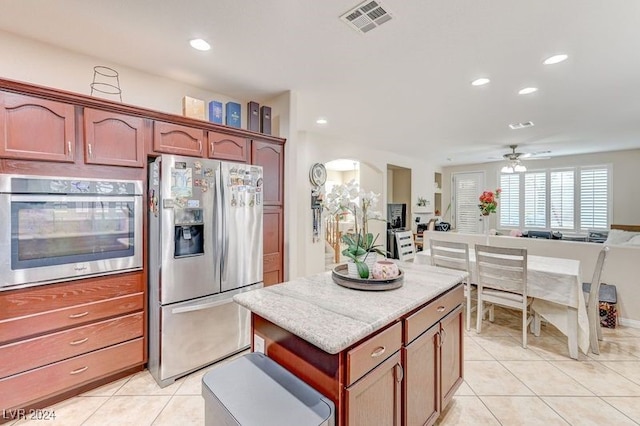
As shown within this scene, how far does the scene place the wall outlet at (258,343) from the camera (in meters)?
1.51

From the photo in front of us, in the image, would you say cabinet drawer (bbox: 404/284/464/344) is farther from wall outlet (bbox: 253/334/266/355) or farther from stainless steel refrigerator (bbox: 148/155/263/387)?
stainless steel refrigerator (bbox: 148/155/263/387)

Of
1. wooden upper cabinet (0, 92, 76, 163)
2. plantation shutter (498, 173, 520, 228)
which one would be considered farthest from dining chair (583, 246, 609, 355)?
plantation shutter (498, 173, 520, 228)

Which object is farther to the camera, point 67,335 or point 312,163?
point 312,163

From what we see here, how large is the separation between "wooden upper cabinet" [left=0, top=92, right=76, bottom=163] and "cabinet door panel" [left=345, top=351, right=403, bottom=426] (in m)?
2.32

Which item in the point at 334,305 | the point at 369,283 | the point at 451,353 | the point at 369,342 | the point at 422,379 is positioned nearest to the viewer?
the point at 369,342

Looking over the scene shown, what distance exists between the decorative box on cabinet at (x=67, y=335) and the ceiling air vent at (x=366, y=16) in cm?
243

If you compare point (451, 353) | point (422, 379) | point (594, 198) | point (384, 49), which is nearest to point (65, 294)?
point (422, 379)

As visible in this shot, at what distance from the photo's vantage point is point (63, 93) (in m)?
1.94

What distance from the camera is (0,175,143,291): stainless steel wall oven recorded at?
1771 millimetres

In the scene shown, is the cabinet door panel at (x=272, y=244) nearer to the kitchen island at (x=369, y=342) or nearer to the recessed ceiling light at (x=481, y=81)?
the kitchen island at (x=369, y=342)

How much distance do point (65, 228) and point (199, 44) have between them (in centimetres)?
164

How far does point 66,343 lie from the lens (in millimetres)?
1961

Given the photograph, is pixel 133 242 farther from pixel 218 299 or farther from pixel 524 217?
pixel 524 217

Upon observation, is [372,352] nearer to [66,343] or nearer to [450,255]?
[66,343]
